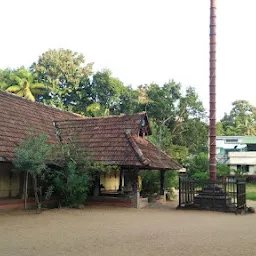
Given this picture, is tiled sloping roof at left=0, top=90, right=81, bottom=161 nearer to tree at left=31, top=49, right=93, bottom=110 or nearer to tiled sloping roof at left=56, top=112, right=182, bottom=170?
tiled sloping roof at left=56, top=112, right=182, bottom=170

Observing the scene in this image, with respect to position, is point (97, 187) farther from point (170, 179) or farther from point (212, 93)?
point (212, 93)

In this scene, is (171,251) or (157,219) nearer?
(171,251)

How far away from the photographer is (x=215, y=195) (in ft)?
52.6

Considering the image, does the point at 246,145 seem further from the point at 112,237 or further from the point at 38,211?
the point at 112,237

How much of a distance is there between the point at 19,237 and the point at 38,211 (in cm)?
507

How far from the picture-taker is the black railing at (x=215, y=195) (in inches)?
620

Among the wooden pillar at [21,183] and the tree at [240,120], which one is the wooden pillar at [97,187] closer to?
the wooden pillar at [21,183]

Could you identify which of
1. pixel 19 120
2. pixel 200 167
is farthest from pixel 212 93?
pixel 200 167

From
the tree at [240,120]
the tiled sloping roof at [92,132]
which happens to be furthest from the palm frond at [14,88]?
the tree at [240,120]

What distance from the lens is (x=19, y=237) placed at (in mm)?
8859

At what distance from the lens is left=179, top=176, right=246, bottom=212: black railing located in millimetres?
15758

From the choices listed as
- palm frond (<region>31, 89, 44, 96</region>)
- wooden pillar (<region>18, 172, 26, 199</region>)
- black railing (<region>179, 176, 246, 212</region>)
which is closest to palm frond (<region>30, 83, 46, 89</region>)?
palm frond (<region>31, 89, 44, 96</region>)

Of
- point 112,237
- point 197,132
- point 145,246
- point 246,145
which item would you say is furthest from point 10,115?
point 246,145

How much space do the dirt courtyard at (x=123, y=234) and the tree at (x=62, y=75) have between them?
25992 mm
